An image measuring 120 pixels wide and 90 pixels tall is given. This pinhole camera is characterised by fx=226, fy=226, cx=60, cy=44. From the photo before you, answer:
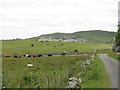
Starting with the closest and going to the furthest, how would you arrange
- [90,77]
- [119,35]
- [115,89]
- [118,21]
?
[115,89]
[90,77]
[119,35]
[118,21]

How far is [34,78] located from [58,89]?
10.3 metres

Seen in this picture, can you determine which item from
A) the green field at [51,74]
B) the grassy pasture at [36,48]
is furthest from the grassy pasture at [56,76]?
the grassy pasture at [36,48]

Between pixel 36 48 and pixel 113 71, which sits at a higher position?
pixel 113 71

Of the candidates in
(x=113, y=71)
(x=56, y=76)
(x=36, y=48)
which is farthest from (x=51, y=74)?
(x=36, y=48)

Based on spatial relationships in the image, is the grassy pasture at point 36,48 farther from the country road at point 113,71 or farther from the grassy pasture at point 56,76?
the grassy pasture at point 56,76

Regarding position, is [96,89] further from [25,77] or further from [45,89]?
[25,77]

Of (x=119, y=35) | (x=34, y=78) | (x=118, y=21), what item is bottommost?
(x=34, y=78)

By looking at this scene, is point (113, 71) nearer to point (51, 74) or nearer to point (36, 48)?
point (51, 74)

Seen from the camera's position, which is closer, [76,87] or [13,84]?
[76,87]

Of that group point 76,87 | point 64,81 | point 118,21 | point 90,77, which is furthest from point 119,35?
point 76,87

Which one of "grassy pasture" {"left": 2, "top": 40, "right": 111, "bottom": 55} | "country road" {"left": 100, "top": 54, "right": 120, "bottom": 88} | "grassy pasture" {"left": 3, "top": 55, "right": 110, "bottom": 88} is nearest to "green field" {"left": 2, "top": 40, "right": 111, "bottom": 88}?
"grassy pasture" {"left": 3, "top": 55, "right": 110, "bottom": 88}

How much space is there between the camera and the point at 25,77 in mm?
30953

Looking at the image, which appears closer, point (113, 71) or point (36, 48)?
point (113, 71)

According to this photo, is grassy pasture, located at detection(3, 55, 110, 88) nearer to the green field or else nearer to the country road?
the green field
